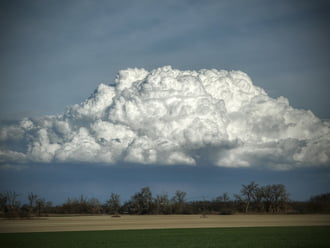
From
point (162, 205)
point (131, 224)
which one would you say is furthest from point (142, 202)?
point (131, 224)

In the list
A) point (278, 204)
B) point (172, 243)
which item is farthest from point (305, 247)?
point (278, 204)

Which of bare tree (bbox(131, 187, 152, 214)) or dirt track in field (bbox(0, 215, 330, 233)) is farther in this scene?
bare tree (bbox(131, 187, 152, 214))

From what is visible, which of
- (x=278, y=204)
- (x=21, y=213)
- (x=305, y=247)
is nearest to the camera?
(x=305, y=247)

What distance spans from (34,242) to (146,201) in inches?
4752

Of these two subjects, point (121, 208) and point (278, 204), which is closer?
point (278, 204)

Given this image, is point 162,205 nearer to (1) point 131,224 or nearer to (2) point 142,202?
(2) point 142,202

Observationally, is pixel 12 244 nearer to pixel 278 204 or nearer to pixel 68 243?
pixel 68 243

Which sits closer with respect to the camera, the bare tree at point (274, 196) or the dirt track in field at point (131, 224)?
the dirt track in field at point (131, 224)

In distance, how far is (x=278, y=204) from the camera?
163500 mm

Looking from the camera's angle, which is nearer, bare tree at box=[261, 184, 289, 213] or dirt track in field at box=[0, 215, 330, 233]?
dirt track in field at box=[0, 215, 330, 233]

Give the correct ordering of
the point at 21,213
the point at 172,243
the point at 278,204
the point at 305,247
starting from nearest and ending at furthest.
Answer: the point at 305,247
the point at 172,243
the point at 21,213
the point at 278,204

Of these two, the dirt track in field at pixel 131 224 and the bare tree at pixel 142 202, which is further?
the bare tree at pixel 142 202

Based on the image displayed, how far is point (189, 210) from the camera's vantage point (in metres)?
174

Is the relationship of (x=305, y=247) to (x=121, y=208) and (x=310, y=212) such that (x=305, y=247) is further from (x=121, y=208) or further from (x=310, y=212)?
(x=121, y=208)
